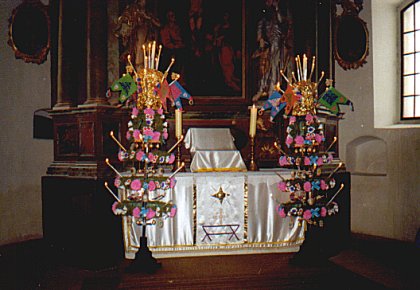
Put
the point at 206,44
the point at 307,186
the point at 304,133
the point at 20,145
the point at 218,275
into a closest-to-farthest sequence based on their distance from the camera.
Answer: the point at 218,275 < the point at 307,186 < the point at 304,133 < the point at 206,44 < the point at 20,145

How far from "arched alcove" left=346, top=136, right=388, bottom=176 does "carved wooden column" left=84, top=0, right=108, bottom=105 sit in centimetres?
444

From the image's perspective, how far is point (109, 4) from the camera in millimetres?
6414

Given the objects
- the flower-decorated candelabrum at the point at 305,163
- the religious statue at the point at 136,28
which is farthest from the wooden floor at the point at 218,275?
the religious statue at the point at 136,28

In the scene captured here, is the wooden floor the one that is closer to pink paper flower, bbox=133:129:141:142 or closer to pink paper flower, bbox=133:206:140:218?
pink paper flower, bbox=133:206:140:218

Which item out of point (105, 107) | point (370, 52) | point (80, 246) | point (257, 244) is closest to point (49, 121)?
point (105, 107)

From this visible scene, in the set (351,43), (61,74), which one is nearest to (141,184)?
(61,74)

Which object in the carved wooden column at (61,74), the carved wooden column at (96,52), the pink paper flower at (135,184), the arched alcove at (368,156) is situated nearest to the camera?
the pink paper flower at (135,184)

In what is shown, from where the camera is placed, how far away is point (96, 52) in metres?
6.23

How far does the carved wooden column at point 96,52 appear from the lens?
6.18 metres

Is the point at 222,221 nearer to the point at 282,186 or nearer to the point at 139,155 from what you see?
the point at 282,186

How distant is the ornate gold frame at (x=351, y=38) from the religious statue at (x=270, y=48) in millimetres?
1313

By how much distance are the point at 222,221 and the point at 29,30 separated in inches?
167

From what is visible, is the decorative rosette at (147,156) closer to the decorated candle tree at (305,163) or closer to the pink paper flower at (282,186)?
the decorated candle tree at (305,163)

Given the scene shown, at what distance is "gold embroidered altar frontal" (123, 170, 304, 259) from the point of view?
593 centimetres
